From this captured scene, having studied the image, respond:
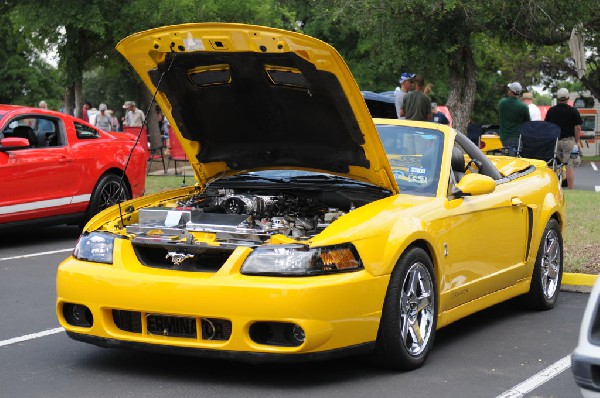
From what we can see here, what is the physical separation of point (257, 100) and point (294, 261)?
1.67 meters

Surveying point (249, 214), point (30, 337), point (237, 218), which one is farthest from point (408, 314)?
point (30, 337)

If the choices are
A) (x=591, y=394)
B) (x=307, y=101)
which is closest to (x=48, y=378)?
(x=307, y=101)

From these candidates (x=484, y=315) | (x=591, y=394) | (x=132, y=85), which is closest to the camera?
(x=591, y=394)

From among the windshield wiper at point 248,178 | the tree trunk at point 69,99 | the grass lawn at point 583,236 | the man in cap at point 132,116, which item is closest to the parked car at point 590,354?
the windshield wiper at point 248,178

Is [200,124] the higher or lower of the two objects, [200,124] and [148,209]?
the higher

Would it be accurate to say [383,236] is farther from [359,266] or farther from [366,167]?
[366,167]

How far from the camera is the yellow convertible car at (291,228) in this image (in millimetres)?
5914

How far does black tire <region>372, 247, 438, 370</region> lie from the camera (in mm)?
6176

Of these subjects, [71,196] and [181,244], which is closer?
[181,244]

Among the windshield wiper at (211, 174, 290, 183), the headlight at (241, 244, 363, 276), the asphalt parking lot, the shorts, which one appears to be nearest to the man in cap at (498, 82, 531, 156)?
the shorts

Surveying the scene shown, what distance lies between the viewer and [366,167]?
277 inches

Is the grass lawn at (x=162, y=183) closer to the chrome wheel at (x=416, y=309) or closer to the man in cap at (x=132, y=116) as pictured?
the man in cap at (x=132, y=116)

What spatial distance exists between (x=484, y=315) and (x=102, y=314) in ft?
10.7

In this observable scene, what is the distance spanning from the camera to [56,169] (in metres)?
12.4
